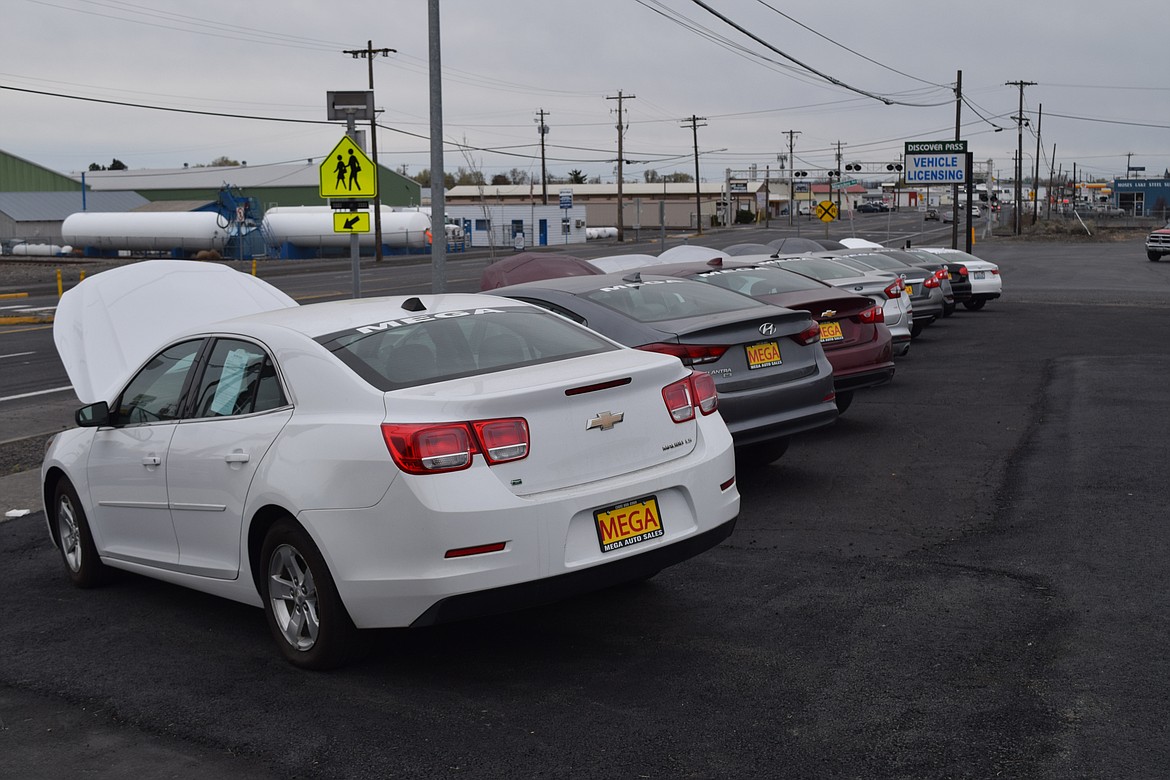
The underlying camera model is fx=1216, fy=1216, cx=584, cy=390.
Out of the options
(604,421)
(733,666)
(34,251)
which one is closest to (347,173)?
(604,421)

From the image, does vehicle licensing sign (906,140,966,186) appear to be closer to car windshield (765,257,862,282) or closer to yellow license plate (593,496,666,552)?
car windshield (765,257,862,282)

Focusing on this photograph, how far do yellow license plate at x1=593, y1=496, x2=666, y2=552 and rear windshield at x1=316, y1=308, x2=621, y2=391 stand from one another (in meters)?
0.81

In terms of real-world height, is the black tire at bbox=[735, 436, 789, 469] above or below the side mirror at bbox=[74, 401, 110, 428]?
below

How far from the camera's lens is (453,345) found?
5602 millimetres

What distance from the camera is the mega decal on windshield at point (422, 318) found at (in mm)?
5609

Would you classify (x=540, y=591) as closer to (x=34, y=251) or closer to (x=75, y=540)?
(x=75, y=540)

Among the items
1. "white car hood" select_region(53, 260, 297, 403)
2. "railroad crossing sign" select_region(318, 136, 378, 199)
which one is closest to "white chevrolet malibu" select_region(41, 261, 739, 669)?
"white car hood" select_region(53, 260, 297, 403)

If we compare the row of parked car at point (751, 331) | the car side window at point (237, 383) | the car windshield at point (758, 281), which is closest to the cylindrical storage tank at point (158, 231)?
the row of parked car at point (751, 331)

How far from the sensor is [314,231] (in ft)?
220

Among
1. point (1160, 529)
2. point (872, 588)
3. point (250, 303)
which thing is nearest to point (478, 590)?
point (872, 588)

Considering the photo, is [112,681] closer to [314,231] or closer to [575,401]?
[575,401]

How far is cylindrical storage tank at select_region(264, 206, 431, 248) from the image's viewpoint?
6712 cm

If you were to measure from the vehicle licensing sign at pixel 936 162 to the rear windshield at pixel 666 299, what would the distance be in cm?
4155

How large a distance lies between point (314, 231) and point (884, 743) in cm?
6555
